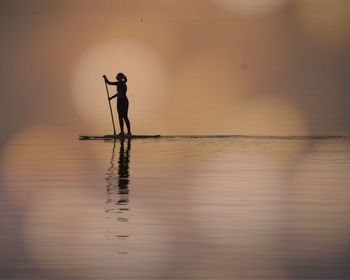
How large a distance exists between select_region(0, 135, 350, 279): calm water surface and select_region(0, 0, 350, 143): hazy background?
50590mm

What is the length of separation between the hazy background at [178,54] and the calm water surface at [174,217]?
50590 mm

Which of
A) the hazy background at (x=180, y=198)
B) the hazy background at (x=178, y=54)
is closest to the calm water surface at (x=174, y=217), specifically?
the hazy background at (x=180, y=198)

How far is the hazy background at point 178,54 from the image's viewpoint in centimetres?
9650

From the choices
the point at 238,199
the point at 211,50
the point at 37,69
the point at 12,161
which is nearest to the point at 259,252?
the point at 238,199

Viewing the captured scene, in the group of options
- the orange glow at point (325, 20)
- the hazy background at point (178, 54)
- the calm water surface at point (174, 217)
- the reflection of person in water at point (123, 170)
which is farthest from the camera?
the orange glow at point (325, 20)

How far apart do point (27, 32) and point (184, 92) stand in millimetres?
47938

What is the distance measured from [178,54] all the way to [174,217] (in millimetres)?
129951

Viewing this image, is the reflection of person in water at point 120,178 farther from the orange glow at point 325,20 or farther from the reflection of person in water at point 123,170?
the orange glow at point 325,20

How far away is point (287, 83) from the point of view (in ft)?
380

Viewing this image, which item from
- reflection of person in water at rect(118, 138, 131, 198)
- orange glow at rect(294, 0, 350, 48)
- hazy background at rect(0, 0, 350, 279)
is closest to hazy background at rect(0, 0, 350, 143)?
orange glow at rect(294, 0, 350, 48)

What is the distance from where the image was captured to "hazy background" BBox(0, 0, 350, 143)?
96500mm

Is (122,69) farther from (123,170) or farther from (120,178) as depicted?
(120,178)

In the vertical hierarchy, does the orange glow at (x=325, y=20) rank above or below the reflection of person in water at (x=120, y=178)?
above

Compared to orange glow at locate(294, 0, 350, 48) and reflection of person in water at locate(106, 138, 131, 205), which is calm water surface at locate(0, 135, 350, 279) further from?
orange glow at locate(294, 0, 350, 48)
